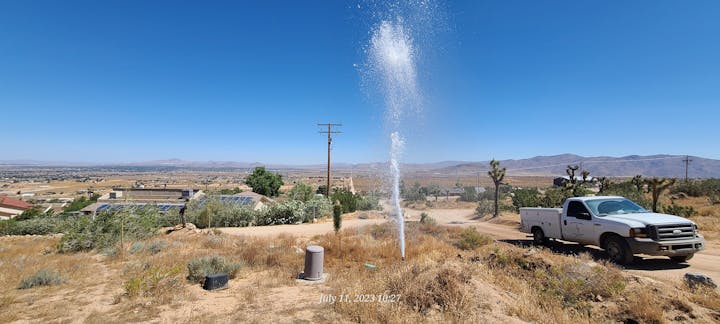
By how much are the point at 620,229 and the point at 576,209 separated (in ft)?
6.60

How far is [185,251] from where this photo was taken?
42.6ft

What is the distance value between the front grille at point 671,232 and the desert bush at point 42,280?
15.6 m

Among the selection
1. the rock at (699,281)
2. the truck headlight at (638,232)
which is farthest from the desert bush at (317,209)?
the rock at (699,281)

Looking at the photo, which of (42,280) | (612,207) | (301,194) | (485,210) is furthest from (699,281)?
(301,194)

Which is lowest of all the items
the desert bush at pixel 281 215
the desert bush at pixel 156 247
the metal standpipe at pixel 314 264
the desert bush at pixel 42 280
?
the desert bush at pixel 281 215

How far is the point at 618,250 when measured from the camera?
365 inches

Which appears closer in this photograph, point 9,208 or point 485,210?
point 485,210

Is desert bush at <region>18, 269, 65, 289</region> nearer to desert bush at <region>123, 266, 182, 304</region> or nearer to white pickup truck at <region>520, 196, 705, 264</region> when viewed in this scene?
desert bush at <region>123, 266, 182, 304</region>

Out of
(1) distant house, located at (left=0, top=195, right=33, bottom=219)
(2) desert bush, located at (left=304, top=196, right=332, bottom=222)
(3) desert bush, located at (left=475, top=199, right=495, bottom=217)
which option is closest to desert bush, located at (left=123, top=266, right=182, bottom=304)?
(2) desert bush, located at (left=304, top=196, right=332, bottom=222)

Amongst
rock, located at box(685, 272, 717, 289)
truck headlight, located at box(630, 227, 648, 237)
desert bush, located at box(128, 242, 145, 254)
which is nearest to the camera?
rock, located at box(685, 272, 717, 289)

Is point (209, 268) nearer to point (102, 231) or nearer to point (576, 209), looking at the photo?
point (102, 231)

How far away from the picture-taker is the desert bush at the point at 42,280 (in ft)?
28.2

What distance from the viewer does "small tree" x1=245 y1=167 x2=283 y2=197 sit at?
57562 mm

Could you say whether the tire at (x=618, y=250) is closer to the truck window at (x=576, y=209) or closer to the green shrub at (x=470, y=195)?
the truck window at (x=576, y=209)
